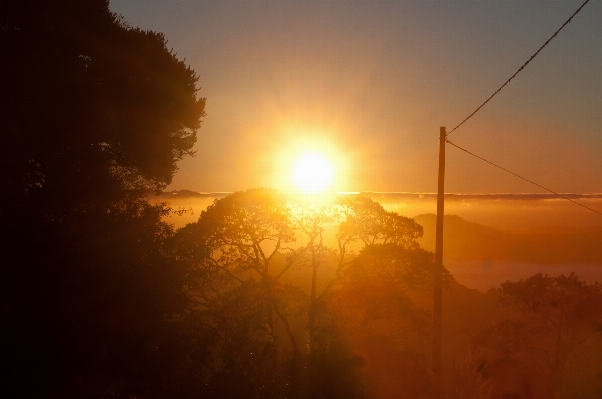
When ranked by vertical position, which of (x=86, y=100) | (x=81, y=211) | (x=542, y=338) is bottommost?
(x=542, y=338)

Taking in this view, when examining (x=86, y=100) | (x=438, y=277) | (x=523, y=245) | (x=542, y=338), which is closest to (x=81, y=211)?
(x=86, y=100)

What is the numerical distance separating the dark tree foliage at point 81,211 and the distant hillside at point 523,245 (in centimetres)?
3662

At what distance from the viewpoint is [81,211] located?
10070 millimetres

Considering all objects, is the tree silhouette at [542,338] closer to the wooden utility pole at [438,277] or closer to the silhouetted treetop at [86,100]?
the wooden utility pole at [438,277]

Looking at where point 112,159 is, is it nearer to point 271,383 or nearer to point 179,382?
point 179,382

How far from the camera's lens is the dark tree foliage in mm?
8711

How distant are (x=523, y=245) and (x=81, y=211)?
214ft

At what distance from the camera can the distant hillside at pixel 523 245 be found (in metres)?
54.1

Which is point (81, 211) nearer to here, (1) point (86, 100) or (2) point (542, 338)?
(1) point (86, 100)

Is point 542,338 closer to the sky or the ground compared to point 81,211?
closer to the ground

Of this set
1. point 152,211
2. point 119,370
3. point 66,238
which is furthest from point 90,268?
point 152,211

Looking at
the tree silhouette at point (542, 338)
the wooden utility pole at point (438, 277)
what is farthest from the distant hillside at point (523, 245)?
the wooden utility pole at point (438, 277)

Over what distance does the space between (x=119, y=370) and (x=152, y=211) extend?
4207mm

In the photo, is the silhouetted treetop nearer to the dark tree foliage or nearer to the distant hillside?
the dark tree foliage
